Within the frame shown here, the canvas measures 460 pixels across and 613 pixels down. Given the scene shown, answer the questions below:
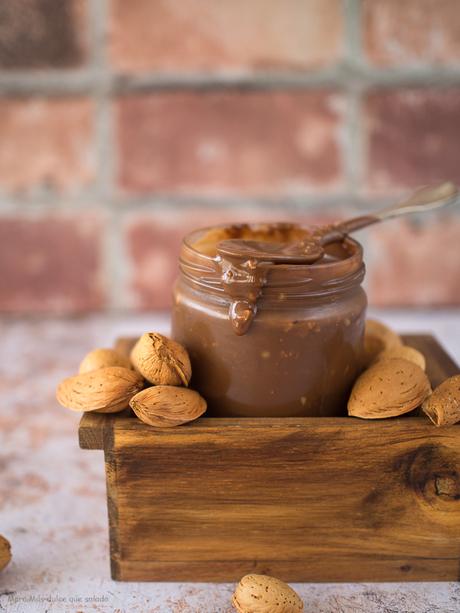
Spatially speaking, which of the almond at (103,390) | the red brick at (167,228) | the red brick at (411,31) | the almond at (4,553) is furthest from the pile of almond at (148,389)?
the red brick at (411,31)

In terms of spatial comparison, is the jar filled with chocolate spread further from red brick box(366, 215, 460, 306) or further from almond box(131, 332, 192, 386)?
red brick box(366, 215, 460, 306)

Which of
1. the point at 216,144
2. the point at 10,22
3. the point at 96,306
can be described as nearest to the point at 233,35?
the point at 216,144

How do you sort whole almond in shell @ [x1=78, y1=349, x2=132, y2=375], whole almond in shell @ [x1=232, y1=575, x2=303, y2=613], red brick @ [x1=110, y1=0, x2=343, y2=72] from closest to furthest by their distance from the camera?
whole almond in shell @ [x1=232, y1=575, x2=303, y2=613] < whole almond in shell @ [x1=78, y1=349, x2=132, y2=375] < red brick @ [x1=110, y1=0, x2=343, y2=72]

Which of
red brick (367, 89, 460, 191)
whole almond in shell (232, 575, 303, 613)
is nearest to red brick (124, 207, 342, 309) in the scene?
red brick (367, 89, 460, 191)

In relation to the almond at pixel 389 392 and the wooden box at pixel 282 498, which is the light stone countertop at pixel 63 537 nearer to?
the wooden box at pixel 282 498

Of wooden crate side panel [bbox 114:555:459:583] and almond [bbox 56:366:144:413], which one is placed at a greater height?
almond [bbox 56:366:144:413]

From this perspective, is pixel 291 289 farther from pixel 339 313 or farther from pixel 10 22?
pixel 10 22

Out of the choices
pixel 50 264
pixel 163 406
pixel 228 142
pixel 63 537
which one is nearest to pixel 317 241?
pixel 163 406
